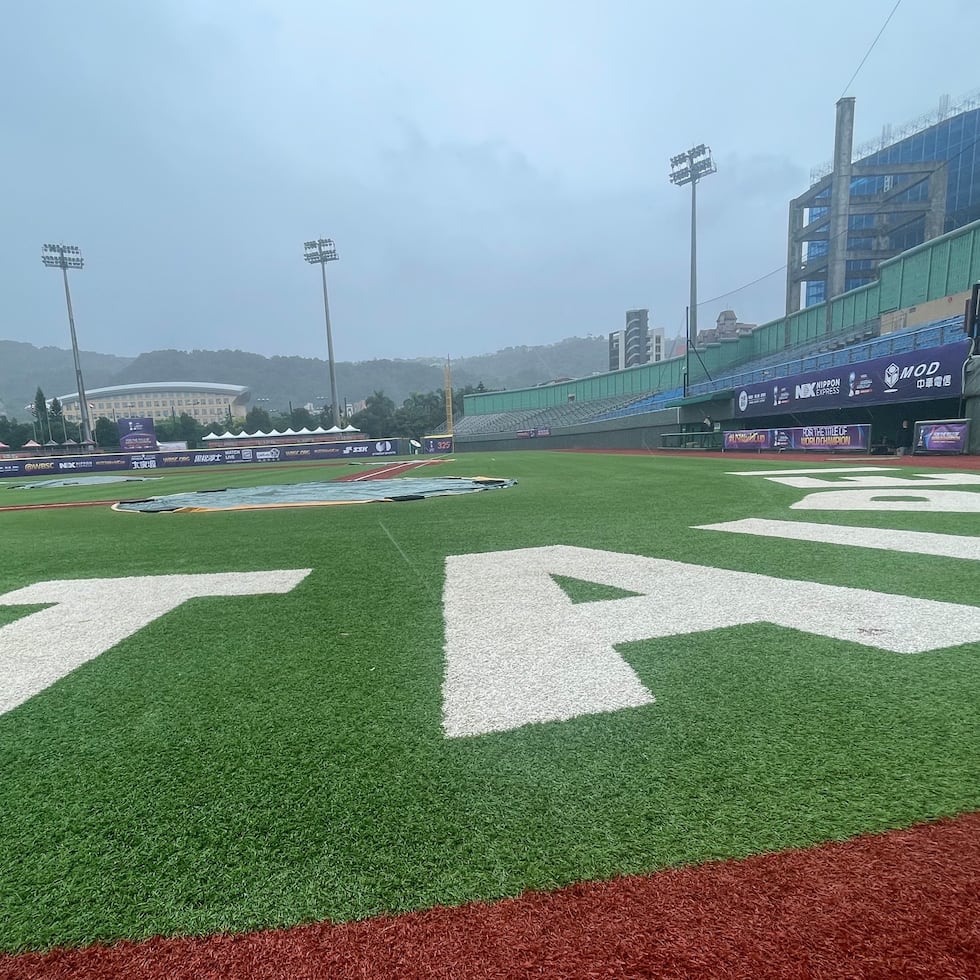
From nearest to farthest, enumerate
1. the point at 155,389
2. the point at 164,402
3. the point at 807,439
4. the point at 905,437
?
the point at 905,437 < the point at 807,439 < the point at 155,389 < the point at 164,402

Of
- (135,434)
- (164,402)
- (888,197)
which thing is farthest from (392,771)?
(164,402)

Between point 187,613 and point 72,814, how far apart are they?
7.44ft

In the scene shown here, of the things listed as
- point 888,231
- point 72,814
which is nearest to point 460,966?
point 72,814

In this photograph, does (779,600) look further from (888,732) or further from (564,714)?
(564,714)

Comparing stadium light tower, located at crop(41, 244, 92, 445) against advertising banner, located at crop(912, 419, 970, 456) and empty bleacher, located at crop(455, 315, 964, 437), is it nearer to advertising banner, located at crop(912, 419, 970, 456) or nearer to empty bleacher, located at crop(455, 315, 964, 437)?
empty bleacher, located at crop(455, 315, 964, 437)

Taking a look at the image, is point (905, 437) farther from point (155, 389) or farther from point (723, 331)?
point (155, 389)

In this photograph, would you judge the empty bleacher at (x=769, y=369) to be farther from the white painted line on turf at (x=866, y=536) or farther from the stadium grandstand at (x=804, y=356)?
the white painted line on turf at (x=866, y=536)

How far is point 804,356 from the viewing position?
40.2 meters

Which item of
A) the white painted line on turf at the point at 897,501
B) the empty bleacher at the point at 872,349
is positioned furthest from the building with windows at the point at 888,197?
the white painted line on turf at the point at 897,501

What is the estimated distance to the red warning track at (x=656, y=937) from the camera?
1229 millimetres

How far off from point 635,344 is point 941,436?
394 ft

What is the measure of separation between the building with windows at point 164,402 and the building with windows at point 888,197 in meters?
139

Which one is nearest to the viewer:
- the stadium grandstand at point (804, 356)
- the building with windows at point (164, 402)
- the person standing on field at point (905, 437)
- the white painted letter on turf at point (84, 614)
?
the white painted letter on turf at point (84, 614)

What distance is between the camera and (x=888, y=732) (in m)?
2.05
